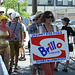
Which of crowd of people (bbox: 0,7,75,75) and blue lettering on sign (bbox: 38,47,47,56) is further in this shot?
crowd of people (bbox: 0,7,75,75)

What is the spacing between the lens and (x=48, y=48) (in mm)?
5102

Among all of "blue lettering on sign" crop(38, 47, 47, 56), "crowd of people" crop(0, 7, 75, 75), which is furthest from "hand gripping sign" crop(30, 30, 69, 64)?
"crowd of people" crop(0, 7, 75, 75)

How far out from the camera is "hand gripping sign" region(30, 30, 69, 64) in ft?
16.7

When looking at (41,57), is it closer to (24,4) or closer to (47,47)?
(47,47)

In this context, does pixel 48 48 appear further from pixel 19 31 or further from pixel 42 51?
pixel 19 31

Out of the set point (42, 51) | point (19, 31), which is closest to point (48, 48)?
point (42, 51)

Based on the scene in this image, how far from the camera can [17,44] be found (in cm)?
790

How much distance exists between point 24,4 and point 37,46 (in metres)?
25.5

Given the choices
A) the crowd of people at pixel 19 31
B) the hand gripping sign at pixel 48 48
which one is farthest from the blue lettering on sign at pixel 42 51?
the crowd of people at pixel 19 31

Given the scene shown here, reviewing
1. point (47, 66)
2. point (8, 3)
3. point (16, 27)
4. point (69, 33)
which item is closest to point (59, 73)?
point (69, 33)

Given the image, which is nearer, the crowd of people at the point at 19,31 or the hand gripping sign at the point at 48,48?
the hand gripping sign at the point at 48,48

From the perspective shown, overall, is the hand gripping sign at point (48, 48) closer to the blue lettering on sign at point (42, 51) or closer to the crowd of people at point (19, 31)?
the blue lettering on sign at point (42, 51)

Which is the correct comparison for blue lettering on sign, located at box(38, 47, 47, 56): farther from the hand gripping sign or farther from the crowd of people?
the crowd of people

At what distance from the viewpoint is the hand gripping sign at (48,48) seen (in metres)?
5.08
